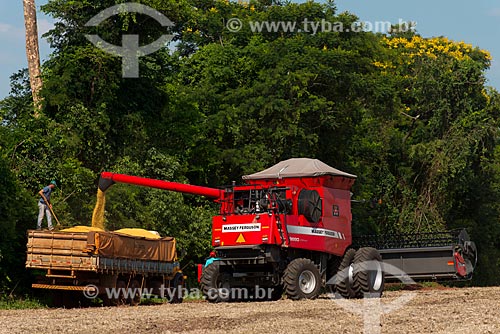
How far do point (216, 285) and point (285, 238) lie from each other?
285 centimetres

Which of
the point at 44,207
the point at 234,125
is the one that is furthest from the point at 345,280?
the point at 234,125

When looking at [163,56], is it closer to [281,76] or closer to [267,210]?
[281,76]

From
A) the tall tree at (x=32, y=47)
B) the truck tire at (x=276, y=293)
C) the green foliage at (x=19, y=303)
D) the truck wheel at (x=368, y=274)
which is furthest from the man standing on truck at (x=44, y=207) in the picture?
the tall tree at (x=32, y=47)

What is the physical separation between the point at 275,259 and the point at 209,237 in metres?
14.2

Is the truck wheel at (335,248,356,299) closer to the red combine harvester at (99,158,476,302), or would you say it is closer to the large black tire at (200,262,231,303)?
the red combine harvester at (99,158,476,302)

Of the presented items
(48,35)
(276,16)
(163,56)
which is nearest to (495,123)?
(276,16)

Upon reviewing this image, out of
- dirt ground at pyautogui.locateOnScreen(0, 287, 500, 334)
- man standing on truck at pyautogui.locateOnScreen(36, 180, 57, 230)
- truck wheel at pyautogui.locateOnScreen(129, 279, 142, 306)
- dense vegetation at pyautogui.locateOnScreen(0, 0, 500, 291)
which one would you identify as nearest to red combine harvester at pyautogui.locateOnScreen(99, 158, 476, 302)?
truck wheel at pyautogui.locateOnScreen(129, 279, 142, 306)

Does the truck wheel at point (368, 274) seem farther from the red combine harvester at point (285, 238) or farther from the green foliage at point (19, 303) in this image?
the green foliage at point (19, 303)

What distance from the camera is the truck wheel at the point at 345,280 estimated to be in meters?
26.2

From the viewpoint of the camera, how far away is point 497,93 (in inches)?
2094

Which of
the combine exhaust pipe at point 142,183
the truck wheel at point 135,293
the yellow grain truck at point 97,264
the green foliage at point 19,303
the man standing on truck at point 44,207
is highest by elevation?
the combine exhaust pipe at point 142,183

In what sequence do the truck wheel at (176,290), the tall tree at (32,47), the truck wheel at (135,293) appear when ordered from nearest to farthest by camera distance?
1. the truck wheel at (135,293)
2. the truck wheel at (176,290)
3. the tall tree at (32,47)

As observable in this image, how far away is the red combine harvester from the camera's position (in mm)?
24828

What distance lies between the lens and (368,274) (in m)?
26.0
